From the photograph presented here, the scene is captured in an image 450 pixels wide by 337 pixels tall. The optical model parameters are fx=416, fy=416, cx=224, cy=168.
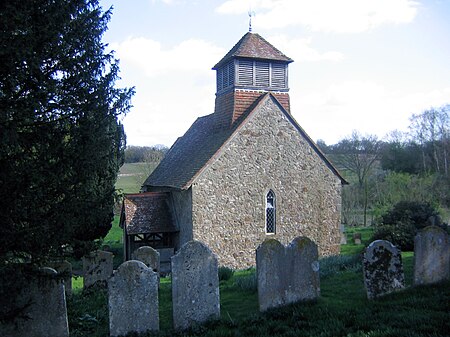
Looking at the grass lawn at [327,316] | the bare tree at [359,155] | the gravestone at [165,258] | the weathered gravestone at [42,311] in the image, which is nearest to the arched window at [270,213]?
the gravestone at [165,258]

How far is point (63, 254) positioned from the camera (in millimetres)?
7812

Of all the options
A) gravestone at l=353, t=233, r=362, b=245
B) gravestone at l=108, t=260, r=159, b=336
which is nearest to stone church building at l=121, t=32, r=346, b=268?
gravestone at l=353, t=233, r=362, b=245

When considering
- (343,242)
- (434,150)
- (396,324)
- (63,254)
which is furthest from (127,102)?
(434,150)

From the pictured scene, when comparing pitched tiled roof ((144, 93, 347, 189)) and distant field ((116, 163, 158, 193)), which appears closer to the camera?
pitched tiled roof ((144, 93, 347, 189))

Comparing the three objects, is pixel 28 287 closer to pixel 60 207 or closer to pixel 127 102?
pixel 60 207

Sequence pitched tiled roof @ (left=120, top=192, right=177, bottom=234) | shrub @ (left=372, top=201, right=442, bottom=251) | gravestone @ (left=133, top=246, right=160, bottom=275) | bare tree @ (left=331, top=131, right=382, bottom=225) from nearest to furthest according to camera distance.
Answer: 1. gravestone @ (left=133, top=246, right=160, bottom=275)
2. shrub @ (left=372, top=201, right=442, bottom=251)
3. pitched tiled roof @ (left=120, top=192, right=177, bottom=234)
4. bare tree @ (left=331, top=131, right=382, bottom=225)

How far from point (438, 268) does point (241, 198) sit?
989 centimetres

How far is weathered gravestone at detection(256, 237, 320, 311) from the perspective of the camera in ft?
27.2

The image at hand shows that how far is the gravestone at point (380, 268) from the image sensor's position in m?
8.32

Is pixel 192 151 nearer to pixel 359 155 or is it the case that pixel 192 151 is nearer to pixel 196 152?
pixel 196 152

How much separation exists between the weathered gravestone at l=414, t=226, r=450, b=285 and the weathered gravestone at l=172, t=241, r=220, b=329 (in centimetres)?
429

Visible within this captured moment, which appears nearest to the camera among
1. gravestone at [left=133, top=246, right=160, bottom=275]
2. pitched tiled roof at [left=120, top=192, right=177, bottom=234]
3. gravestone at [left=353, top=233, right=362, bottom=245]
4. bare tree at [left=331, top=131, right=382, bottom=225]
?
gravestone at [left=133, top=246, right=160, bottom=275]

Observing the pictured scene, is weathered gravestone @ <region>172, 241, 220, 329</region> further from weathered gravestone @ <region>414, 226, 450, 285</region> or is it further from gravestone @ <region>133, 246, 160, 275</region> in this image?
weathered gravestone @ <region>414, 226, 450, 285</region>

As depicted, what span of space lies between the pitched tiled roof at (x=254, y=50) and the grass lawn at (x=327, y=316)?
12.6m
